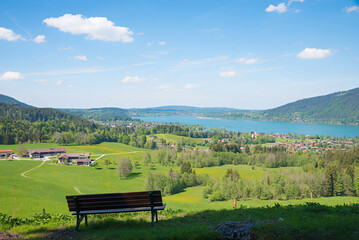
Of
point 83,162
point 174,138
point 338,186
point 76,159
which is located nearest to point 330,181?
point 338,186

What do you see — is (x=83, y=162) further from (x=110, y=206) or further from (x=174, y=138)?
(x=174, y=138)

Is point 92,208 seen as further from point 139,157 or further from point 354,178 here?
point 139,157

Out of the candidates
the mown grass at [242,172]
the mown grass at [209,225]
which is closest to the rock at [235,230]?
the mown grass at [209,225]

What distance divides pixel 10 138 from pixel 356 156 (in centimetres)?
11921

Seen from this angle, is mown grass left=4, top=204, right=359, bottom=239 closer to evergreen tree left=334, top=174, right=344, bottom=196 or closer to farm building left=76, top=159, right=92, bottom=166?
evergreen tree left=334, top=174, right=344, bottom=196

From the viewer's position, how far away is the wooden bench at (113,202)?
7.47 m

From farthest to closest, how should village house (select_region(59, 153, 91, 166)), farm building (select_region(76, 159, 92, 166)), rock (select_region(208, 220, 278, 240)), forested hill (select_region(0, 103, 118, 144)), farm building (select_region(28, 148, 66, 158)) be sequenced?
1. forested hill (select_region(0, 103, 118, 144))
2. farm building (select_region(28, 148, 66, 158))
3. village house (select_region(59, 153, 91, 166))
4. farm building (select_region(76, 159, 92, 166))
5. rock (select_region(208, 220, 278, 240))

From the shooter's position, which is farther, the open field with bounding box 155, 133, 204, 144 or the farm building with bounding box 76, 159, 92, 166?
the open field with bounding box 155, 133, 204, 144

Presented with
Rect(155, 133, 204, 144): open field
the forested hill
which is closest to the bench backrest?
the forested hill

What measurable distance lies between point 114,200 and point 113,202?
98 millimetres

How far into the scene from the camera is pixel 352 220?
6.43 m

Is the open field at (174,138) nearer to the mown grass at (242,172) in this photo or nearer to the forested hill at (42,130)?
the forested hill at (42,130)

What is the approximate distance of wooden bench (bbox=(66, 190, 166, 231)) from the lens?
7.47 metres

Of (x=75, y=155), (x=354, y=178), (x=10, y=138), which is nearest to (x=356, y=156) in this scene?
(x=354, y=178)
